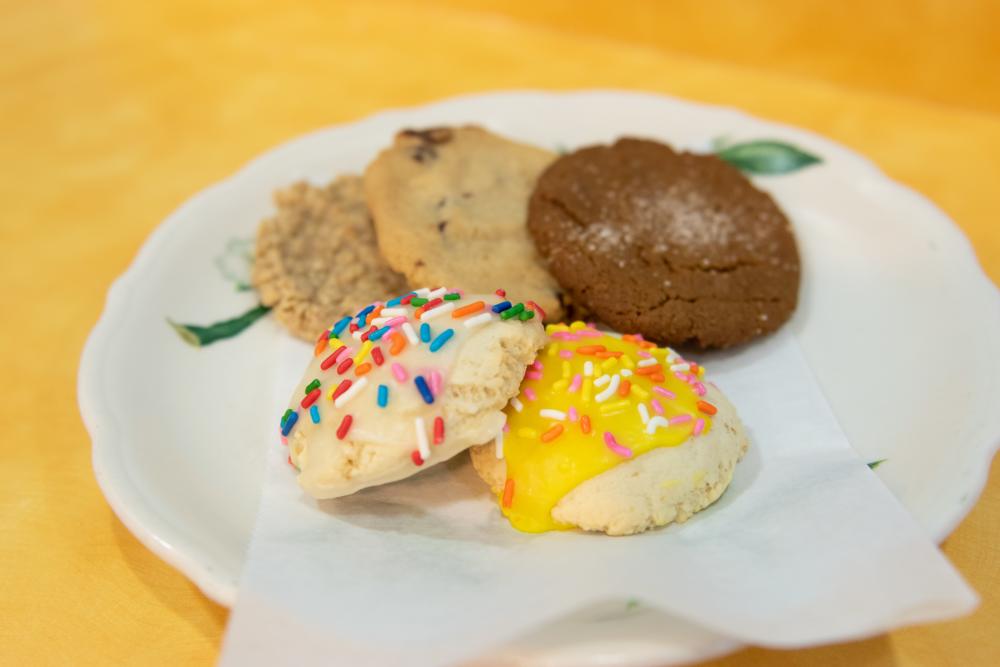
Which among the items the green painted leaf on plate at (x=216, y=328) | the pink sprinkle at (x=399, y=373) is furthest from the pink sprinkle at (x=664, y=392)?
the green painted leaf on plate at (x=216, y=328)

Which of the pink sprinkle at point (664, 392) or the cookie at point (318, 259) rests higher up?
the pink sprinkle at point (664, 392)

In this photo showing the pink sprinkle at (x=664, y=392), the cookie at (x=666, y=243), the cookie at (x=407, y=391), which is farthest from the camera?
the cookie at (x=666, y=243)

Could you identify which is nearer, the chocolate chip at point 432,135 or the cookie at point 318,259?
the cookie at point 318,259

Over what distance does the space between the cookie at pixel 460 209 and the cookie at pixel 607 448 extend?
0.39 m

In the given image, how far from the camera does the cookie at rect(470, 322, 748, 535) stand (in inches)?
60.8

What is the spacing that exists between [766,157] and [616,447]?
136 cm

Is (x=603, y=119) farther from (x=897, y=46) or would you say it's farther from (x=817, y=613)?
(x=817, y=613)

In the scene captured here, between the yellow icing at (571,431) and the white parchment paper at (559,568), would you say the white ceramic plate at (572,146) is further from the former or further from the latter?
the yellow icing at (571,431)

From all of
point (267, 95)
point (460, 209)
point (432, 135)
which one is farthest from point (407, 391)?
point (267, 95)

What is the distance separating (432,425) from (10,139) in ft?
8.29

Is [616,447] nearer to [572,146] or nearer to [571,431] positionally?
[571,431]

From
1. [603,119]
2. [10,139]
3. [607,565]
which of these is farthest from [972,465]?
[10,139]

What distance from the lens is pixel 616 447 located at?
1561 mm

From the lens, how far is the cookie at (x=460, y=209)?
81.4 inches
